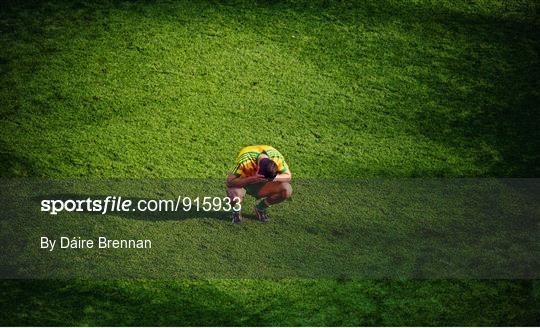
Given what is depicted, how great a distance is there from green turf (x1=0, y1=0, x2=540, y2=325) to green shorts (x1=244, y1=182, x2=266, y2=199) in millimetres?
415

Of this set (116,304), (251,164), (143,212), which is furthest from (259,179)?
(116,304)

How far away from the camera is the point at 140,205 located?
15.9 feet

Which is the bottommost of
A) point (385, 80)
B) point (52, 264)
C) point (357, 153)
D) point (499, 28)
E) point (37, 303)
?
point (37, 303)

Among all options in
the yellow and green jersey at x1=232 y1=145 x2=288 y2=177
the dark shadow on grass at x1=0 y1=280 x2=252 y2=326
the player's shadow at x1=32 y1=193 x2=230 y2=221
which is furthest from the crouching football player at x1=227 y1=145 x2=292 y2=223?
the dark shadow on grass at x1=0 y1=280 x2=252 y2=326

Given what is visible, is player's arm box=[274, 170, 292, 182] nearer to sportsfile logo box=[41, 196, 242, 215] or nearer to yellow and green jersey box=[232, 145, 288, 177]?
yellow and green jersey box=[232, 145, 288, 177]

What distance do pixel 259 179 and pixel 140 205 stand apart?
2.93 feet

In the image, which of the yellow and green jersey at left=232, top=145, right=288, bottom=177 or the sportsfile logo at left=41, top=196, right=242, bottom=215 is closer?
the yellow and green jersey at left=232, top=145, right=288, bottom=177

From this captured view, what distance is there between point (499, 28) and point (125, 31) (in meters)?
3.45

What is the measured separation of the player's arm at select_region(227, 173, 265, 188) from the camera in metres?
4.56

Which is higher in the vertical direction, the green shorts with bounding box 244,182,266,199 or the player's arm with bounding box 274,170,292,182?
the green shorts with bounding box 244,182,266,199

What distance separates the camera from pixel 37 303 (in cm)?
414

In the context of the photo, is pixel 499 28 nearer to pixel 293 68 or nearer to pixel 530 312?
pixel 293 68

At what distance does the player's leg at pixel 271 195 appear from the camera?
4.62 metres

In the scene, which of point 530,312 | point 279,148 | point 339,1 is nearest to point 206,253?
point 279,148
